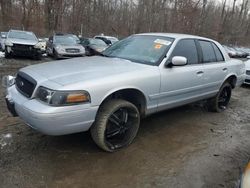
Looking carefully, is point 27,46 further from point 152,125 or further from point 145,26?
point 145,26

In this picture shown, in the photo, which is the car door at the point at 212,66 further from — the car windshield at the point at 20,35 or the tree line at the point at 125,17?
the tree line at the point at 125,17

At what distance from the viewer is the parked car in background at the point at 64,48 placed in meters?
13.6

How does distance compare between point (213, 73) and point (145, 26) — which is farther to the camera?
point (145, 26)

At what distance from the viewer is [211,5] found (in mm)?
49562

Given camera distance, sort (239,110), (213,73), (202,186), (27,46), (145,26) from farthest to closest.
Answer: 1. (145,26)
2. (27,46)
3. (239,110)
4. (213,73)
5. (202,186)

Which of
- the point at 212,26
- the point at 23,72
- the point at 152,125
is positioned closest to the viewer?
the point at 23,72

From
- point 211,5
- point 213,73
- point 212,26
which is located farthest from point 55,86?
point 211,5

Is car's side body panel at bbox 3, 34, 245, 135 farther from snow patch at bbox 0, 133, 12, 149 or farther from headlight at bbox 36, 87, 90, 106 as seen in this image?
snow patch at bbox 0, 133, 12, 149

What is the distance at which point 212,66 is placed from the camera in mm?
5293

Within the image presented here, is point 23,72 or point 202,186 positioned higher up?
point 23,72

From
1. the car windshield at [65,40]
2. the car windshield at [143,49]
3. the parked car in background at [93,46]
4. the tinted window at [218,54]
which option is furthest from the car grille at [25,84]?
the parked car in background at [93,46]

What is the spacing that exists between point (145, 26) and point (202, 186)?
41.7 metres

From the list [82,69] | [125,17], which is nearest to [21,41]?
[82,69]

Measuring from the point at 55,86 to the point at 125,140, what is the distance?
4.50 feet
